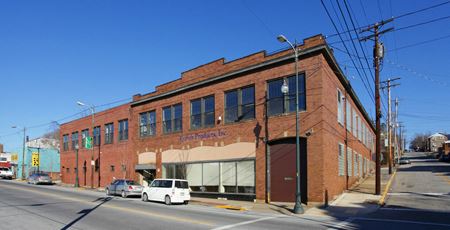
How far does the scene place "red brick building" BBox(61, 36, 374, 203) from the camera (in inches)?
979

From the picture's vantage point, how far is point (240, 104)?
96.3 feet

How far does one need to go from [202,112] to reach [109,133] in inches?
700

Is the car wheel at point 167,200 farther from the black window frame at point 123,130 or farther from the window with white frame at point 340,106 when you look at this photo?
the black window frame at point 123,130

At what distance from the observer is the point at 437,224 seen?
16359 mm

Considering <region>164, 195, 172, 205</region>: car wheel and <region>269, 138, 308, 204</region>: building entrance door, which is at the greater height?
<region>269, 138, 308, 204</region>: building entrance door

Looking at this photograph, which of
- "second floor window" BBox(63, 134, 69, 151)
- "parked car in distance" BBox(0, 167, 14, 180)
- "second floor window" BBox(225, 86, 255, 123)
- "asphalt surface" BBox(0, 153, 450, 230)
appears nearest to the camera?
"asphalt surface" BBox(0, 153, 450, 230)

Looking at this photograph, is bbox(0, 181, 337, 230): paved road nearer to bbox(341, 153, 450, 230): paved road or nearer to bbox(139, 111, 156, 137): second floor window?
bbox(341, 153, 450, 230): paved road

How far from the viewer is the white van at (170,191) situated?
84.6ft

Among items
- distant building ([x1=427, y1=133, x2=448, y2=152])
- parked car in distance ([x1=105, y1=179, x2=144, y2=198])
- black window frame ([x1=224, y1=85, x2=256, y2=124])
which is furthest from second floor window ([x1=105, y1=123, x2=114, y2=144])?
distant building ([x1=427, y1=133, x2=448, y2=152])

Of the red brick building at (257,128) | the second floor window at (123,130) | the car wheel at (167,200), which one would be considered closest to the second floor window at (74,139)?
the second floor window at (123,130)

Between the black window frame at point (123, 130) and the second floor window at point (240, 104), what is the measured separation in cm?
1622

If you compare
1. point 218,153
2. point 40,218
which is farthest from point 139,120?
point 40,218

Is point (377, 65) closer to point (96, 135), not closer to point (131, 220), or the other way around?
point (131, 220)

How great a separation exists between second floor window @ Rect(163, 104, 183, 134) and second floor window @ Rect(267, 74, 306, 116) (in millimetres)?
10161
